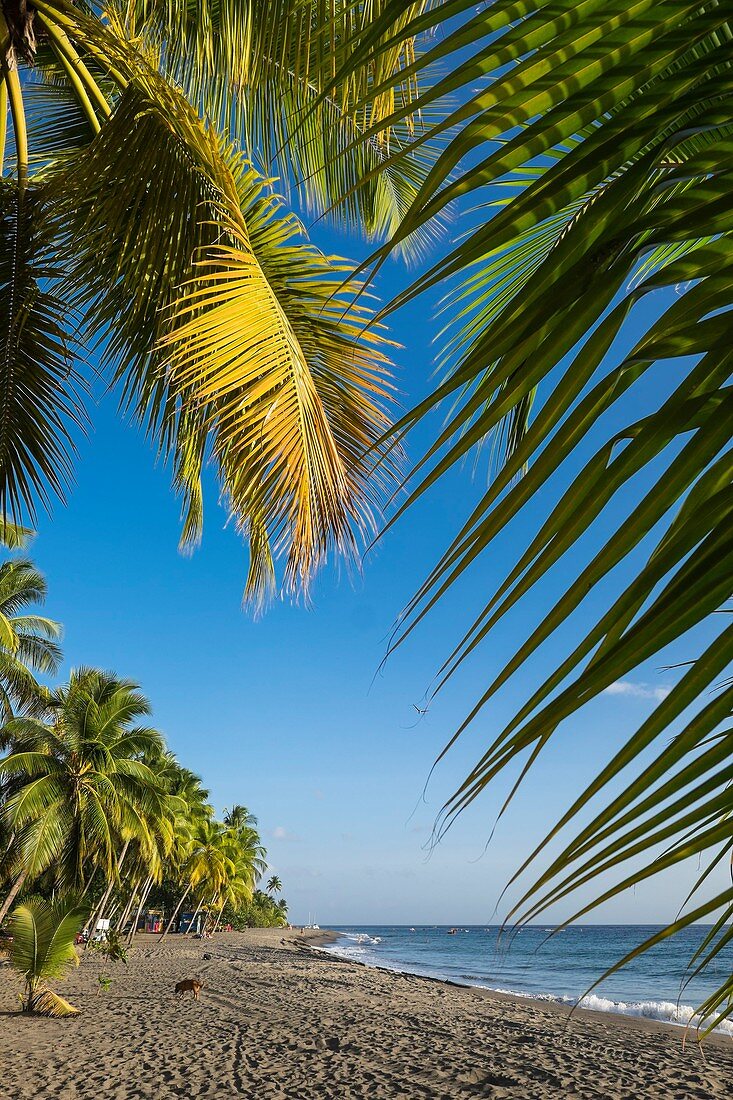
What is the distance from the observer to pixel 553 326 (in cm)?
48

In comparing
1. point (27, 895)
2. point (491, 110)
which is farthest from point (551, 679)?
point (27, 895)

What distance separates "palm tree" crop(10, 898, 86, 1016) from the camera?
10953 millimetres

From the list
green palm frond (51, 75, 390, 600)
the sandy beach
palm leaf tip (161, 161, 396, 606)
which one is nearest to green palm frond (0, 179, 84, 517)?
green palm frond (51, 75, 390, 600)

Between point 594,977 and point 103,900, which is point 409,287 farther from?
point 594,977

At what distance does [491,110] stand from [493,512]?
0.86 feet

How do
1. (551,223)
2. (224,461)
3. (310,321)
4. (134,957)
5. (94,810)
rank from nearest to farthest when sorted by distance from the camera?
(551,223)
(224,461)
(310,321)
(94,810)
(134,957)

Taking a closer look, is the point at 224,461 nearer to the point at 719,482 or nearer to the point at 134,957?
the point at 719,482

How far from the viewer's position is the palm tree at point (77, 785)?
61.1ft

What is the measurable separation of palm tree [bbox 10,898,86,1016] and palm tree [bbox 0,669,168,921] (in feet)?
22.6

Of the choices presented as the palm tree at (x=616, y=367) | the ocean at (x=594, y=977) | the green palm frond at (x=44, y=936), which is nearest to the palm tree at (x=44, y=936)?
the green palm frond at (x=44, y=936)

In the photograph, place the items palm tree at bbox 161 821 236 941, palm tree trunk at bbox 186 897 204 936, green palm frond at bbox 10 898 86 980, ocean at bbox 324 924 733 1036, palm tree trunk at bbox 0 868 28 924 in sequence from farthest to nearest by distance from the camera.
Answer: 1. palm tree trunk at bbox 186 897 204 936
2. palm tree at bbox 161 821 236 941
3. ocean at bbox 324 924 733 1036
4. palm tree trunk at bbox 0 868 28 924
5. green palm frond at bbox 10 898 86 980

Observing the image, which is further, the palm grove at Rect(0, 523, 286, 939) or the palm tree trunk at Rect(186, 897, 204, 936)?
the palm tree trunk at Rect(186, 897, 204, 936)

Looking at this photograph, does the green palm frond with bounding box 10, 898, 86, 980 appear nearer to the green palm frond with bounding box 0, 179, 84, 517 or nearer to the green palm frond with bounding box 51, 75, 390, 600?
the green palm frond with bounding box 0, 179, 84, 517

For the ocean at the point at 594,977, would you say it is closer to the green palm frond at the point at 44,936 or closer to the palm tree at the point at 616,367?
the green palm frond at the point at 44,936
